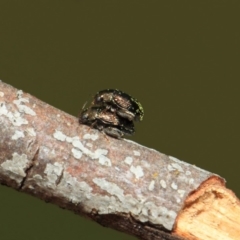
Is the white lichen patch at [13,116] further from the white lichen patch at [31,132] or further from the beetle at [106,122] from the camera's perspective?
the beetle at [106,122]

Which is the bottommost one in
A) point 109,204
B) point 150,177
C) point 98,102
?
point 109,204

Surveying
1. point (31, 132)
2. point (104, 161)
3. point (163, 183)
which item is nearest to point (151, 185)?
point (163, 183)

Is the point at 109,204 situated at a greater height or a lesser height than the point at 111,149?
lesser

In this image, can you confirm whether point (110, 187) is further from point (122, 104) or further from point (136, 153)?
point (122, 104)

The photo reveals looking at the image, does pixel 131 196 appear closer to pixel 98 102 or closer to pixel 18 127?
pixel 18 127

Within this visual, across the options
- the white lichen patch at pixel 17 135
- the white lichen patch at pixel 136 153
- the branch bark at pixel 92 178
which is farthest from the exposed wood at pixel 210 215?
the white lichen patch at pixel 17 135

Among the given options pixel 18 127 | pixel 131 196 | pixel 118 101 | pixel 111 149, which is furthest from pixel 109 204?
pixel 118 101
